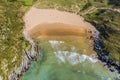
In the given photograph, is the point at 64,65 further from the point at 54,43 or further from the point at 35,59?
the point at 54,43

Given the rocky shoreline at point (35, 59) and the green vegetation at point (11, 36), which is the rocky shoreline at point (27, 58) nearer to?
the rocky shoreline at point (35, 59)

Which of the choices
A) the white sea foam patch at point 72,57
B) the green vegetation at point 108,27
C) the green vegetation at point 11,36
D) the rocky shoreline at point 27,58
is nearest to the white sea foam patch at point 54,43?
the white sea foam patch at point 72,57

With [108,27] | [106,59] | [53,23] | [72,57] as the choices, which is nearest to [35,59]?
[72,57]

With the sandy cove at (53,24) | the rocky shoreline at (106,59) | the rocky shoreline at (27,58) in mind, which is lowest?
the rocky shoreline at (106,59)

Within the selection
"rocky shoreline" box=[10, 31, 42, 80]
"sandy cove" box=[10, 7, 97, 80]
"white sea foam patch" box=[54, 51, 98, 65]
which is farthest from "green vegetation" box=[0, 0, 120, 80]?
"white sea foam patch" box=[54, 51, 98, 65]

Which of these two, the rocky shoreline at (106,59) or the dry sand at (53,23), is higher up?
the dry sand at (53,23)
